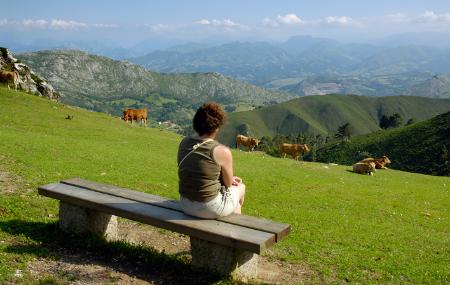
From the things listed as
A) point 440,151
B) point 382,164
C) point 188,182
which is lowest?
point 440,151

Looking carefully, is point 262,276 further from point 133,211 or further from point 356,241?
point 356,241

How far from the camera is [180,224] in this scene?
374 inches

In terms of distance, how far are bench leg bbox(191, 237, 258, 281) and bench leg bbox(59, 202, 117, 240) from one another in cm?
327

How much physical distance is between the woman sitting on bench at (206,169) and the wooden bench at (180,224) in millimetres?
302

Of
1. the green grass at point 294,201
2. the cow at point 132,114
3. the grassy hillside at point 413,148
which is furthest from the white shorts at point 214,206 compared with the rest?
the grassy hillside at point 413,148

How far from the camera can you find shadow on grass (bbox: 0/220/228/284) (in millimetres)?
9883

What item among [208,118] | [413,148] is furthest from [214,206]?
[413,148]

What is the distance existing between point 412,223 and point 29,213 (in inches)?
603

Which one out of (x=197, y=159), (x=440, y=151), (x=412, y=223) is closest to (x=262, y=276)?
(x=197, y=159)

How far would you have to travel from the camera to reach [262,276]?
425 inches

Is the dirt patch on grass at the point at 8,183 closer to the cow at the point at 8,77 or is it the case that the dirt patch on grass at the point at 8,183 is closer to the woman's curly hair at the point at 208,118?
the woman's curly hair at the point at 208,118

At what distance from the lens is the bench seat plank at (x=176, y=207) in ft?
30.8

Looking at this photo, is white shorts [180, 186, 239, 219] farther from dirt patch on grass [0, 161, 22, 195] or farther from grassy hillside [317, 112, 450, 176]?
grassy hillside [317, 112, 450, 176]

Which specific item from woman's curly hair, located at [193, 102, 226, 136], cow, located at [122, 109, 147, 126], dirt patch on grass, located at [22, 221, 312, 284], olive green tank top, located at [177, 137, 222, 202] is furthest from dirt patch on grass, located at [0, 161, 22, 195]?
cow, located at [122, 109, 147, 126]
